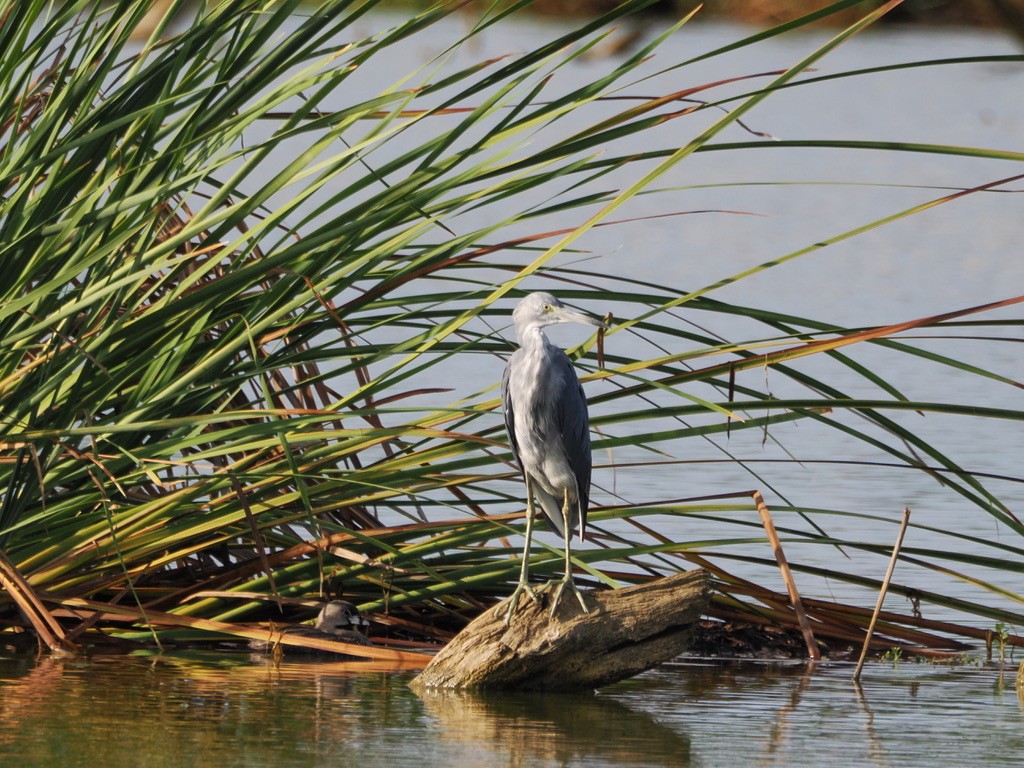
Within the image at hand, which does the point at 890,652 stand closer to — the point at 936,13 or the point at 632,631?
the point at 632,631

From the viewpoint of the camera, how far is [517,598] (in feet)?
11.5

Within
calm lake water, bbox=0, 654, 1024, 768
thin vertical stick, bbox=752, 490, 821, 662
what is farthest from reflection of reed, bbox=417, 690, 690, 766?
thin vertical stick, bbox=752, 490, 821, 662

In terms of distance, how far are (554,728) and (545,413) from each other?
27.0 inches

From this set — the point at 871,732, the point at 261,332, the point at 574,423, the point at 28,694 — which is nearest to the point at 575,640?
the point at 574,423

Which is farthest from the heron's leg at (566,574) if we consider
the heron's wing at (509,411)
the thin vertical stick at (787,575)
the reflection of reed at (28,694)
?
the reflection of reed at (28,694)

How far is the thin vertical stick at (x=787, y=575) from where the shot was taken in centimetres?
364

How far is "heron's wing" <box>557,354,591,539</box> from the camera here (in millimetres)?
3441

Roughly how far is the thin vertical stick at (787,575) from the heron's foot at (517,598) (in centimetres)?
57

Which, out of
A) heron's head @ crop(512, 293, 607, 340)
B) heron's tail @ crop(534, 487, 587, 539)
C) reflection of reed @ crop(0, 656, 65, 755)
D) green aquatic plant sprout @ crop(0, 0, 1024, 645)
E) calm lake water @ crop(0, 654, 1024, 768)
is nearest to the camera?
calm lake water @ crop(0, 654, 1024, 768)

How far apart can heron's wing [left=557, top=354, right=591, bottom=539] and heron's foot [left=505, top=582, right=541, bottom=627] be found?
0.19m

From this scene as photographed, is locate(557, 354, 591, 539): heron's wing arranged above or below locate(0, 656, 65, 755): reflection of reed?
above

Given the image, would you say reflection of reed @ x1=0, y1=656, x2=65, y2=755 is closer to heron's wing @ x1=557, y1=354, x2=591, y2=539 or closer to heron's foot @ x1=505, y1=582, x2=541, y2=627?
heron's foot @ x1=505, y1=582, x2=541, y2=627

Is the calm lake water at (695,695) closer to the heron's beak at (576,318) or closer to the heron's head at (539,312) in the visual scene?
the heron's beak at (576,318)

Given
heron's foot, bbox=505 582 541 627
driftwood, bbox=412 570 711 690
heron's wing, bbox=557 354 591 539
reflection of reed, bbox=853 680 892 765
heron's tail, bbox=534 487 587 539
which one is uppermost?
heron's wing, bbox=557 354 591 539
